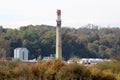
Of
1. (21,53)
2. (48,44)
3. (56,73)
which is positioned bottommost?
(56,73)

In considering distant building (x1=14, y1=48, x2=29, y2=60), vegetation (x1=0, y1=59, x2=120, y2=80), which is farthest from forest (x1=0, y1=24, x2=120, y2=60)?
vegetation (x1=0, y1=59, x2=120, y2=80)

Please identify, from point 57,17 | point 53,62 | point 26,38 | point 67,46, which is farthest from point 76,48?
point 53,62

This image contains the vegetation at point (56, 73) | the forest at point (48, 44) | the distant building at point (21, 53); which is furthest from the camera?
the forest at point (48, 44)

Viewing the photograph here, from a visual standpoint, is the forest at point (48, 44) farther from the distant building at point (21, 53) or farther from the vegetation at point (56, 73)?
the vegetation at point (56, 73)

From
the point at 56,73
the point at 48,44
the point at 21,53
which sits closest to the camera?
the point at 56,73

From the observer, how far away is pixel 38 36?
3113 inches

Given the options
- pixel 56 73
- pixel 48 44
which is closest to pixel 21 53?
pixel 48 44

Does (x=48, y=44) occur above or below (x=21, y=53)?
above

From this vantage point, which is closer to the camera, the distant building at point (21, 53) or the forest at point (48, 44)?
the distant building at point (21, 53)

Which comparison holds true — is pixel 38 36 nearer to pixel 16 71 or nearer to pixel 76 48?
pixel 76 48

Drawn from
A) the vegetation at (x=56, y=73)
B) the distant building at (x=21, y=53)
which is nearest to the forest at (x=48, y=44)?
the distant building at (x=21, y=53)

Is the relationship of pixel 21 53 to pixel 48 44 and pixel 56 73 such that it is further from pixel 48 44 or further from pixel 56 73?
pixel 56 73

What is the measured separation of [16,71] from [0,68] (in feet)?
5.20

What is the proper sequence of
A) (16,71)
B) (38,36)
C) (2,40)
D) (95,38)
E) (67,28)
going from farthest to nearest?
(67,28) → (95,38) → (38,36) → (2,40) → (16,71)
